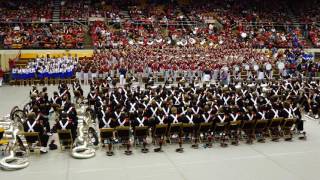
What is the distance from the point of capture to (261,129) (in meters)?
18.2

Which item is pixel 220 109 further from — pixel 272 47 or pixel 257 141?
pixel 272 47

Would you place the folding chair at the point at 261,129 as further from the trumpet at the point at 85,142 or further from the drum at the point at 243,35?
the drum at the point at 243,35

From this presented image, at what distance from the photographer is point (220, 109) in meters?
17.9

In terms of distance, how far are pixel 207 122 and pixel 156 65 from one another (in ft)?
45.7

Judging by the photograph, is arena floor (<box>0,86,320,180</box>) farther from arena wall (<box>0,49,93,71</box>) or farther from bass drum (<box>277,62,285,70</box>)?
arena wall (<box>0,49,93,71</box>)

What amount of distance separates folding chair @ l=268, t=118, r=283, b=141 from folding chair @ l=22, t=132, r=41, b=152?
9.70 m

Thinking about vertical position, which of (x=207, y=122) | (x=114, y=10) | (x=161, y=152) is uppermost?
(x=114, y=10)

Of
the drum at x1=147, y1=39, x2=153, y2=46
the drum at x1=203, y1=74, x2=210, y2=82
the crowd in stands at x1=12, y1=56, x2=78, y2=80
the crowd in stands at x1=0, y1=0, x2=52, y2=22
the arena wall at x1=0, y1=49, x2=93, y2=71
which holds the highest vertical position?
the crowd in stands at x1=0, y1=0, x2=52, y2=22

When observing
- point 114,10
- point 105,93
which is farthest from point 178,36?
point 105,93

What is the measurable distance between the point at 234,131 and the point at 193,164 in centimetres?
350

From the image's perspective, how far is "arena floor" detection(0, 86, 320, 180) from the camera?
1434 cm

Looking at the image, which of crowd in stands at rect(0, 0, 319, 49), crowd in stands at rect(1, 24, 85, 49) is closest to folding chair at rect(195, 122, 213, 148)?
crowd in stands at rect(0, 0, 319, 49)

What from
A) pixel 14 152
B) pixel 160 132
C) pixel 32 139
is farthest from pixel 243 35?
pixel 14 152

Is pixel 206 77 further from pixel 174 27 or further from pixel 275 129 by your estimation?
pixel 174 27
